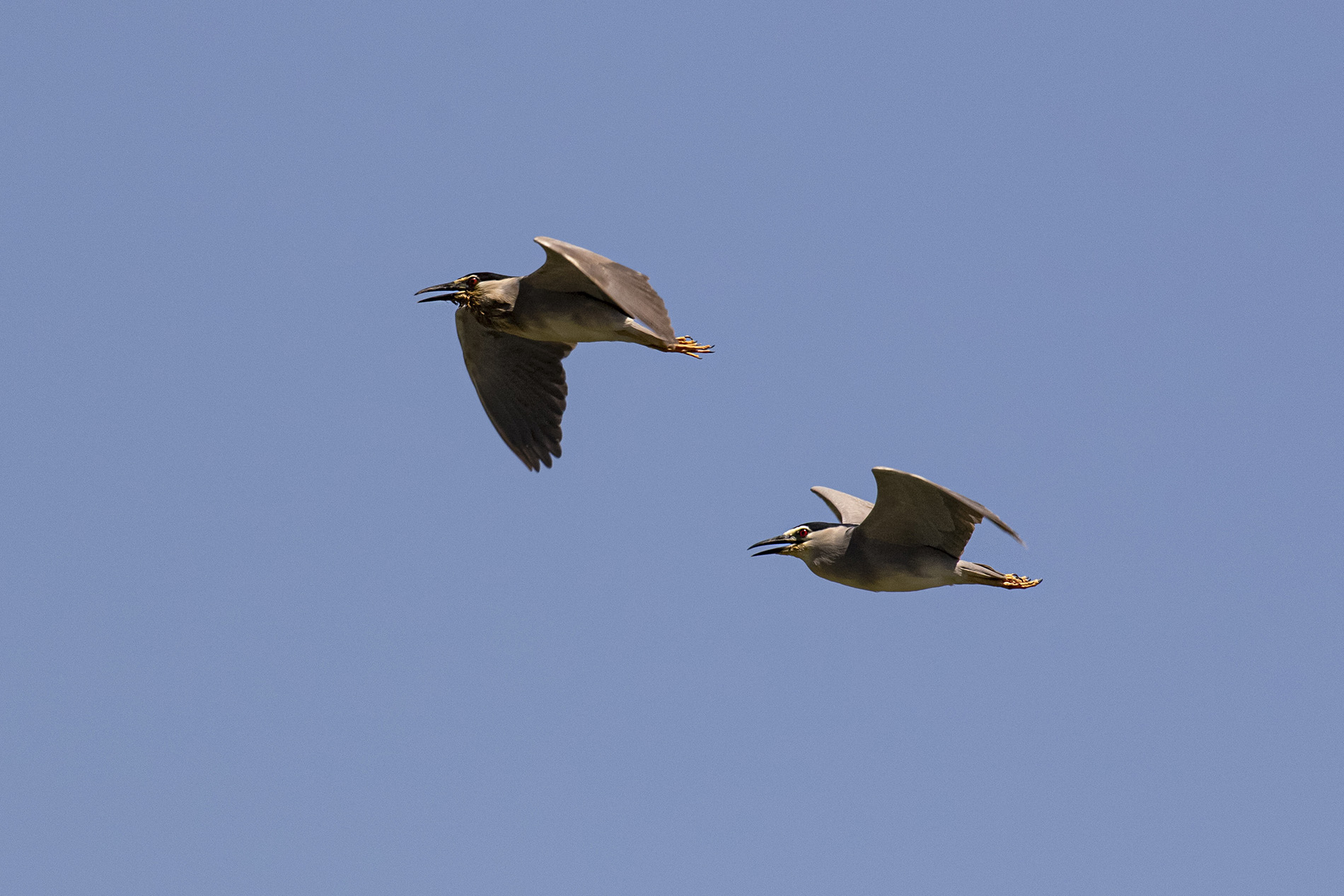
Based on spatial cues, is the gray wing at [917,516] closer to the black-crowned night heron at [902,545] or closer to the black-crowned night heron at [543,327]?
the black-crowned night heron at [902,545]

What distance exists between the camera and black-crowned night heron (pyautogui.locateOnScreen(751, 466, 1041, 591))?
14430 millimetres

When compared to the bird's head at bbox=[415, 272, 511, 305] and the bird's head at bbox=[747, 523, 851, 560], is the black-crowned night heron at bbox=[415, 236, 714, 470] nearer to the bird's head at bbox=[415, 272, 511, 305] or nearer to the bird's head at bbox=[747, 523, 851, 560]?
the bird's head at bbox=[415, 272, 511, 305]

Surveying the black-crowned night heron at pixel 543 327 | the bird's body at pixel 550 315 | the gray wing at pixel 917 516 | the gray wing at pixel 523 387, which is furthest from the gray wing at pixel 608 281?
the gray wing at pixel 523 387

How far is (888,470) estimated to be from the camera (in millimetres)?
13953

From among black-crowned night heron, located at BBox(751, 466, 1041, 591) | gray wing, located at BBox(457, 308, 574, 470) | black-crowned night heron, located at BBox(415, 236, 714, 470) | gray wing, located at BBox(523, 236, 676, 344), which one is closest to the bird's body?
black-crowned night heron, located at BBox(415, 236, 714, 470)

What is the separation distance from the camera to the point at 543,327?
15867mm

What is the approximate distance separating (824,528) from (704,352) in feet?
6.85

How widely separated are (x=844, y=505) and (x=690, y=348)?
2.83 meters

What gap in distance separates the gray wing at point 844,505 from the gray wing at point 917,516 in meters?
1.70

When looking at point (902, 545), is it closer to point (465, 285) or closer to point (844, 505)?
point (844, 505)

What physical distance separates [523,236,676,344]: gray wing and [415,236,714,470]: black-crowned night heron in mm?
12

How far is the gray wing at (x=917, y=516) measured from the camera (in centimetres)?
1407

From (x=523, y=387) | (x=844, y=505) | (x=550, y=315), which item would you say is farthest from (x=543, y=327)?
(x=844, y=505)

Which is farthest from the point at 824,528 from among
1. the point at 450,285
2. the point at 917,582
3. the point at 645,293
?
the point at 450,285
